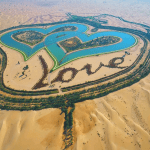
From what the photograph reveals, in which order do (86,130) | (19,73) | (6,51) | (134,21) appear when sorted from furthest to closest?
(134,21), (6,51), (19,73), (86,130)

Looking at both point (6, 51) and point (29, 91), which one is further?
point (6, 51)

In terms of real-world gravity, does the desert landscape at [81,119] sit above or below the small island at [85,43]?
below

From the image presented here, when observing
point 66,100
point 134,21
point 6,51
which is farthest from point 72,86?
point 134,21

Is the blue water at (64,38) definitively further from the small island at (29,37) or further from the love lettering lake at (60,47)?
the small island at (29,37)

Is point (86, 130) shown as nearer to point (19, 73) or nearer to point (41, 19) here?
point (19, 73)

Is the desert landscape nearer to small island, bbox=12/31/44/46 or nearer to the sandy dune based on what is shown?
the sandy dune

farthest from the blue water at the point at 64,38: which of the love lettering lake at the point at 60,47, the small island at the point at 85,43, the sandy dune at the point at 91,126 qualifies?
the sandy dune at the point at 91,126

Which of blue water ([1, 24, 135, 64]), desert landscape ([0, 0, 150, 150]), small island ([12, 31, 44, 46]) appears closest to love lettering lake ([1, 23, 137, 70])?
blue water ([1, 24, 135, 64])
